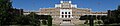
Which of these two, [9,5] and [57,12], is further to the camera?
[57,12]

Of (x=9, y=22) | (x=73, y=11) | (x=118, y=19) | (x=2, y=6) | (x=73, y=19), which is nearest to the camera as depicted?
(x=2, y=6)

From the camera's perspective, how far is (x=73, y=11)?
107 metres

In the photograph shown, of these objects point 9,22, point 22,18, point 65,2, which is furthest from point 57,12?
point 9,22

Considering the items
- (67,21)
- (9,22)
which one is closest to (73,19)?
(67,21)

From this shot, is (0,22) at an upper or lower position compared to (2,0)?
lower

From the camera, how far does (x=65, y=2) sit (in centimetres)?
10719

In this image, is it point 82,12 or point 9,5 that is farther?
point 82,12

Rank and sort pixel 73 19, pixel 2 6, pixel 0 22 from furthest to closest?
pixel 73 19 < pixel 2 6 < pixel 0 22

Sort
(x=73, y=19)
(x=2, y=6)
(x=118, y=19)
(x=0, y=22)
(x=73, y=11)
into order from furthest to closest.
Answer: (x=73, y=11), (x=73, y=19), (x=118, y=19), (x=2, y=6), (x=0, y=22)

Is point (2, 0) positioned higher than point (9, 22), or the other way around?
point (2, 0)

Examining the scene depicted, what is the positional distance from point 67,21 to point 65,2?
23.4 feet

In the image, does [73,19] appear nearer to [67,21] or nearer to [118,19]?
[67,21]

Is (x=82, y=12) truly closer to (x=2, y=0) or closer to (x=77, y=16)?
(x=77, y=16)

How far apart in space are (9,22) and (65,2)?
65248mm
